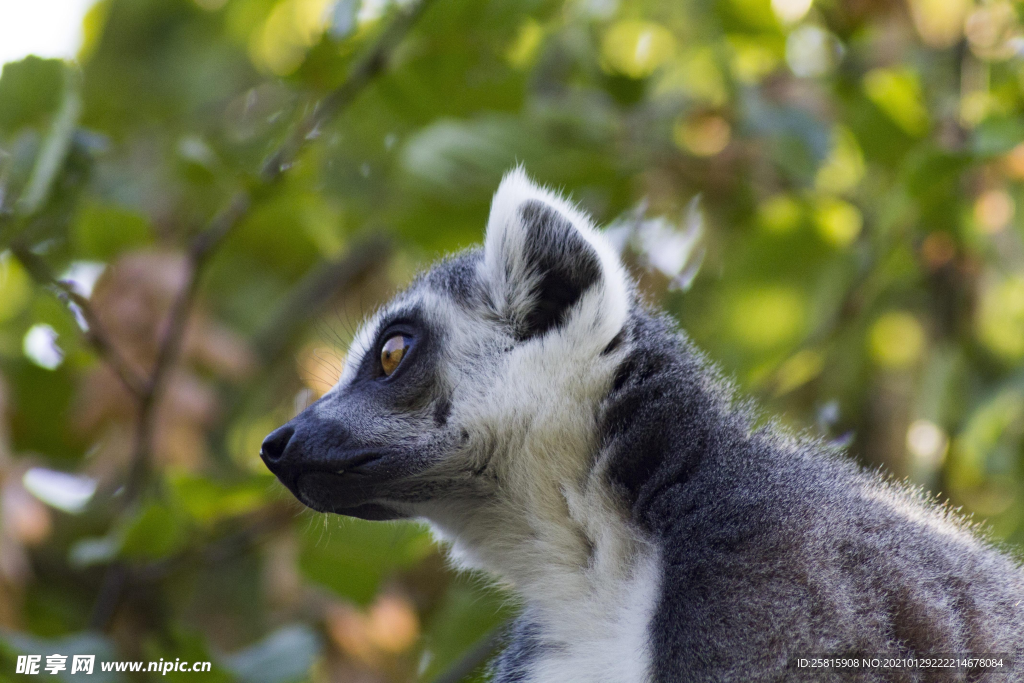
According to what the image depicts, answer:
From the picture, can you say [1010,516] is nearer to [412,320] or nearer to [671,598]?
[671,598]

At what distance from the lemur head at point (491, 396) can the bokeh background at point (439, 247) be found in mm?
446

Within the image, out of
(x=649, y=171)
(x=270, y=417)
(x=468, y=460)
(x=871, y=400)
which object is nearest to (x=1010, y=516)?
(x=871, y=400)

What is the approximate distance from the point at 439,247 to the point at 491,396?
1039 millimetres

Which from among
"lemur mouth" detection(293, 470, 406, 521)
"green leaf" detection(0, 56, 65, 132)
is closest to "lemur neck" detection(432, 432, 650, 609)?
"lemur mouth" detection(293, 470, 406, 521)

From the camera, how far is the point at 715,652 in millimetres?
1623

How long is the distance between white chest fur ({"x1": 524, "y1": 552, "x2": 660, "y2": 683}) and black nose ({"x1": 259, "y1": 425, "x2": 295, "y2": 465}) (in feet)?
2.28

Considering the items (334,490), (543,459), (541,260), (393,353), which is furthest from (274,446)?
(541,260)

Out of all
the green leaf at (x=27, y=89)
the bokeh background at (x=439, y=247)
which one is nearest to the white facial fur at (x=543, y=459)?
the bokeh background at (x=439, y=247)

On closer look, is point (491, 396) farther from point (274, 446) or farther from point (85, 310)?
point (85, 310)

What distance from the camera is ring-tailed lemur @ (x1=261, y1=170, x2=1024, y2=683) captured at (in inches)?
65.9

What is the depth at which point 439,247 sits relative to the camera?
308cm

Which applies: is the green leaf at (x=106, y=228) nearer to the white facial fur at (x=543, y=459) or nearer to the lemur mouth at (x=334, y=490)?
the white facial fur at (x=543, y=459)

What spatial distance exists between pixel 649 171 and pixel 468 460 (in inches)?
64.1

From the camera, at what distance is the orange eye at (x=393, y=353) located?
229 cm
